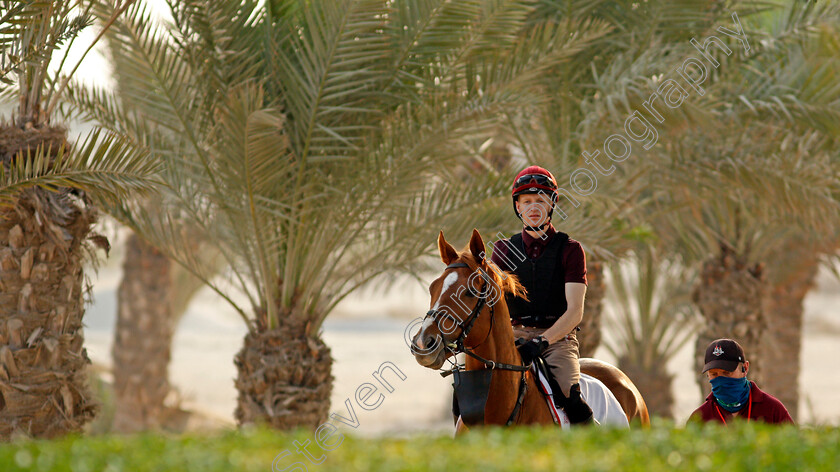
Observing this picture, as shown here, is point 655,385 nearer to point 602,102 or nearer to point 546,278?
point 602,102

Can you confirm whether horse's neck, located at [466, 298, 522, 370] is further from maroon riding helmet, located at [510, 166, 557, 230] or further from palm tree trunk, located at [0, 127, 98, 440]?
palm tree trunk, located at [0, 127, 98, 440]

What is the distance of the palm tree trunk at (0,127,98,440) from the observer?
6258mm

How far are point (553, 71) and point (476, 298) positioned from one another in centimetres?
531

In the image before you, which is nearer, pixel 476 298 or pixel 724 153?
pixel 476 298

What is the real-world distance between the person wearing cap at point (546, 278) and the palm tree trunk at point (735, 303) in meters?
6.95

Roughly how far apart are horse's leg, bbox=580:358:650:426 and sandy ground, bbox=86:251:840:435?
118 cm

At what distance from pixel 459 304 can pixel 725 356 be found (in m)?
1.80

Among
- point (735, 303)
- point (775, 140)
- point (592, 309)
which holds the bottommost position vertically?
point (592, 309)

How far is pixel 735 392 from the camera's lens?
495cm

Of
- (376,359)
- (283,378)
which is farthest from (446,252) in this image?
(376,359)

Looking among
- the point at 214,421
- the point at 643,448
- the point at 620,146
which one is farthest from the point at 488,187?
the point at 214,421

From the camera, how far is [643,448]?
3.39m

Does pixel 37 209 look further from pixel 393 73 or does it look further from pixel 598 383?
pixel 598 383

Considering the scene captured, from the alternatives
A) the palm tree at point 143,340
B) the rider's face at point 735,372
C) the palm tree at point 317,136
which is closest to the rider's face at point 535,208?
the rider's face at point 735,372
